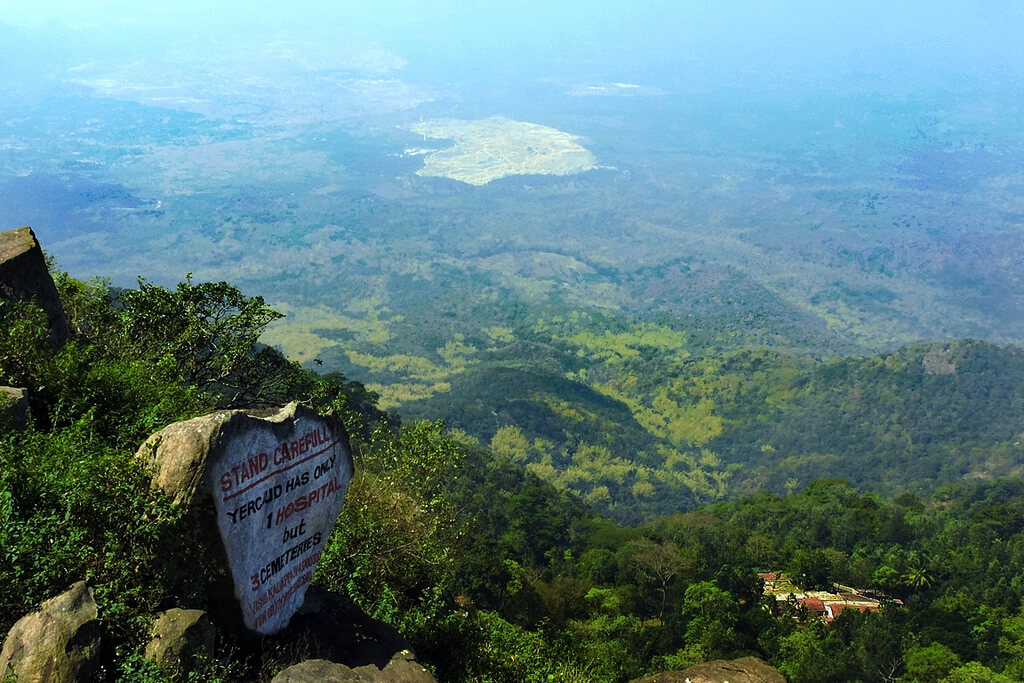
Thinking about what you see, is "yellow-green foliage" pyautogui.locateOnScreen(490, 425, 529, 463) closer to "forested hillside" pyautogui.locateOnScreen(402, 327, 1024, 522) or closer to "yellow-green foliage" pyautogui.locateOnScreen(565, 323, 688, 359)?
"forested hillside" pyautogui.locateOnScreen(402, 327, 1024, 522)

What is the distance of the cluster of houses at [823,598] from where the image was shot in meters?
47.6

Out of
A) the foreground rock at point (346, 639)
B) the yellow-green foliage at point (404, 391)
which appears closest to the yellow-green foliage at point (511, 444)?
the yellow-green foliage at point (404, 391)

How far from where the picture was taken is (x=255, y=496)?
1035 centimetres

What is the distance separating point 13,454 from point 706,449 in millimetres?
115667

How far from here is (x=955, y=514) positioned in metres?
69.8

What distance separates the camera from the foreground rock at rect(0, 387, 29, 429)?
36.4ft

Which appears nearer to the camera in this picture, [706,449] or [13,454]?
[13,454]

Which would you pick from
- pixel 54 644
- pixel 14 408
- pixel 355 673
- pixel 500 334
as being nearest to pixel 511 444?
pixel 500 334

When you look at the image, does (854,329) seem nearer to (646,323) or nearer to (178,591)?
(646,323)

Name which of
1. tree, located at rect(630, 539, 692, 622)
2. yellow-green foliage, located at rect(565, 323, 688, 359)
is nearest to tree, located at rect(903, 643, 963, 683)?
tree, located at rect(630, 539, 692, 622)

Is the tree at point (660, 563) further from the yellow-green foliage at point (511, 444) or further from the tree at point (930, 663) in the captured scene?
the yellow-green foliage at point (511, 444)

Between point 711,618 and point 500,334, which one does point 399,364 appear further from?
point 711,618

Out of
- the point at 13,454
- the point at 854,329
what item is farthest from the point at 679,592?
the point at 854,329

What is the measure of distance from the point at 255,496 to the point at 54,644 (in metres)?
2.66
